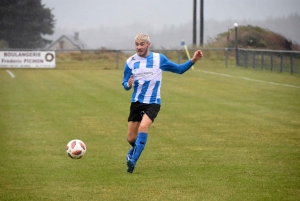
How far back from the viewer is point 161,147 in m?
10.6

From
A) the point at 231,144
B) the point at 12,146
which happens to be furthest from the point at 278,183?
the point at 12,146

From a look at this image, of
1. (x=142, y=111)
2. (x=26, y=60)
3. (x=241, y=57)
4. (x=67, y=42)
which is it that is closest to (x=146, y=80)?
(x=142, y=111)

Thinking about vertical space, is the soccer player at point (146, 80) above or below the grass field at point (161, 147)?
above

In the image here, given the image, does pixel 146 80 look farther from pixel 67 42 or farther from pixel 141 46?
pixel 67 42

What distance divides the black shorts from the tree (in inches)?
2148

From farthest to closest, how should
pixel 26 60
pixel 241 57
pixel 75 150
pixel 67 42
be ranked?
pixel 67 42
pixel 241 57
pixel 26 60
pixel 75 150

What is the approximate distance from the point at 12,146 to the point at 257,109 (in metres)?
Result: 7.81

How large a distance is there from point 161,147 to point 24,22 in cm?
5504

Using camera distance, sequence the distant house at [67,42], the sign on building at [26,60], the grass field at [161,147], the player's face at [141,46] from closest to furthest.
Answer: the grass field at [161,147]
the player's face at [141,46]
the sign on building at [26,60]
the distant house at [67,42]

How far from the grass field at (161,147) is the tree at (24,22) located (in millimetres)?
41840

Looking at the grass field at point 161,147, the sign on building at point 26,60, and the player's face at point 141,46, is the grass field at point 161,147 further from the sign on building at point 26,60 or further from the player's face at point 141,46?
the sign on building at point 26,60

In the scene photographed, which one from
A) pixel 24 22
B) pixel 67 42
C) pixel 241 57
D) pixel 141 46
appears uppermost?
pixel 24 22

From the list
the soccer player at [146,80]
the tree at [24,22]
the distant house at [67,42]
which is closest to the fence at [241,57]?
the tree at [24,22]

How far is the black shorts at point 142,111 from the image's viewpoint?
859 cm
